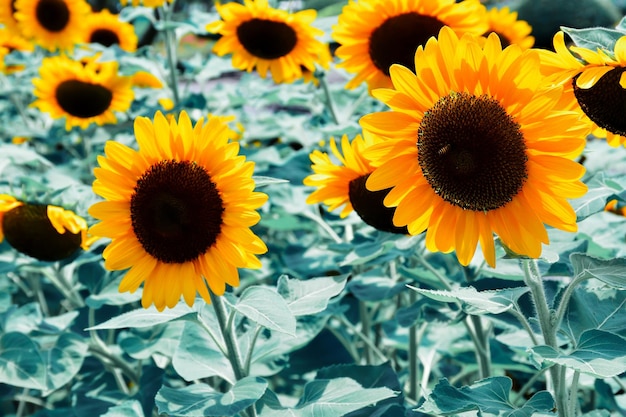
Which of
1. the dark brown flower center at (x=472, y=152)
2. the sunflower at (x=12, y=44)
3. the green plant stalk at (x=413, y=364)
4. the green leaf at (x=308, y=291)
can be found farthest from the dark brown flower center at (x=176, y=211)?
the sunflower at (x=12, y=44)

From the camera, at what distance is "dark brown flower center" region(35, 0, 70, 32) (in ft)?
9.66

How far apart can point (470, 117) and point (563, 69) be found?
20 cm

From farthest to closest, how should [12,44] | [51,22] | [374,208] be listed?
[12,44]
[51,22]
[374,208]

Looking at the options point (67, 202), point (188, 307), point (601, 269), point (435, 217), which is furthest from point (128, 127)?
point (601, 269)

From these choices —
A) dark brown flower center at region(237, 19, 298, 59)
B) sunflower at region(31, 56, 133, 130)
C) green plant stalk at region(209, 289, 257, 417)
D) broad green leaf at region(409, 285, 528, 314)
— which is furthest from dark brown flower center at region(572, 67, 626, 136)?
sunflower at region(31, 56, 133, 130)

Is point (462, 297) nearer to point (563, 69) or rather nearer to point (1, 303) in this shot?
point (563, 69)

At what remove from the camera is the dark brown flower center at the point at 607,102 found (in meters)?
0.98

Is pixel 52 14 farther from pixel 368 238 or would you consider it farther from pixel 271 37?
pixel 368 238

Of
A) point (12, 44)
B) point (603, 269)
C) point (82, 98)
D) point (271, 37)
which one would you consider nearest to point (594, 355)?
point (603, 269)

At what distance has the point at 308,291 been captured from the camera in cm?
124

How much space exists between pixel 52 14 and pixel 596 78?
258 centimetres

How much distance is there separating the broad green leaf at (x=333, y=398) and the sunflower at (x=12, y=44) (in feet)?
8.25

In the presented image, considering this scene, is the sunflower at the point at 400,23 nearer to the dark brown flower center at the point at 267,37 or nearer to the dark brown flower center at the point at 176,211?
the dark brown flower center at the point at 267,37

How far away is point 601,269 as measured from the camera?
94 cm
